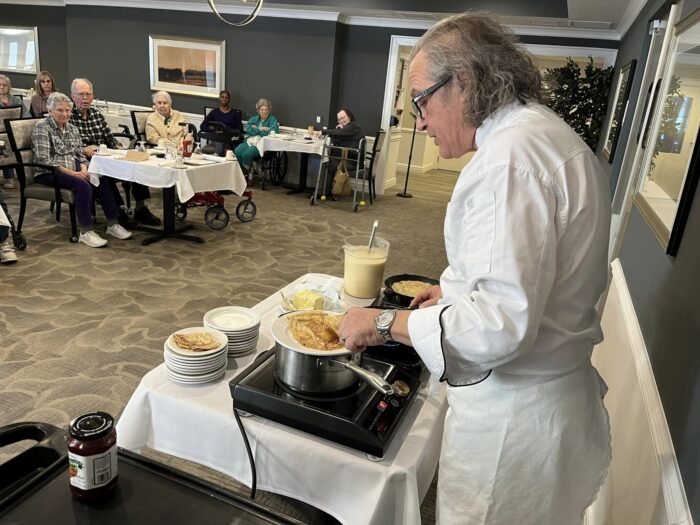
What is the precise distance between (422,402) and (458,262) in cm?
46

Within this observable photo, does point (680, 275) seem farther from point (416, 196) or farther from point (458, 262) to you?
point (416, 196)

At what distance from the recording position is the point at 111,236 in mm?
4512

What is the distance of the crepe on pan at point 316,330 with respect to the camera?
3.50 feet

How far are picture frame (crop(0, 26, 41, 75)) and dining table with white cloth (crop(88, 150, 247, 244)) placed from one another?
7.25 metres

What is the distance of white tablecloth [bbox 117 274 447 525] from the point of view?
0.99 meters

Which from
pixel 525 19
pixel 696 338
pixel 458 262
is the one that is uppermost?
pixel 525 19

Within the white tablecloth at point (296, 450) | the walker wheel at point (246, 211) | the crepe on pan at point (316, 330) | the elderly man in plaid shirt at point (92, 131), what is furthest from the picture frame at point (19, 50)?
the crepe on pan at point (316, 330)

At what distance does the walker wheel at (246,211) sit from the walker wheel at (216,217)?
0.41 metres

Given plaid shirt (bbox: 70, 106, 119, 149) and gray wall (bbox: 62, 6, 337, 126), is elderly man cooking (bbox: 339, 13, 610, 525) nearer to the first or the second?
plaid shirt (bbox: 70, 106, 119, 149)

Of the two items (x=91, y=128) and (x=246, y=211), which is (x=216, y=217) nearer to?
(x=246, y=211)

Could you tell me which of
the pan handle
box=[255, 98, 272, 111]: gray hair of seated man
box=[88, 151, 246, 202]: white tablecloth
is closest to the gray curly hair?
the pan handle

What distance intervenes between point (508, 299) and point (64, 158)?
4.50 meters

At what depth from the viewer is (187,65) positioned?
8195mm

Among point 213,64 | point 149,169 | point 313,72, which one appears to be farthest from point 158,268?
point 213,64
